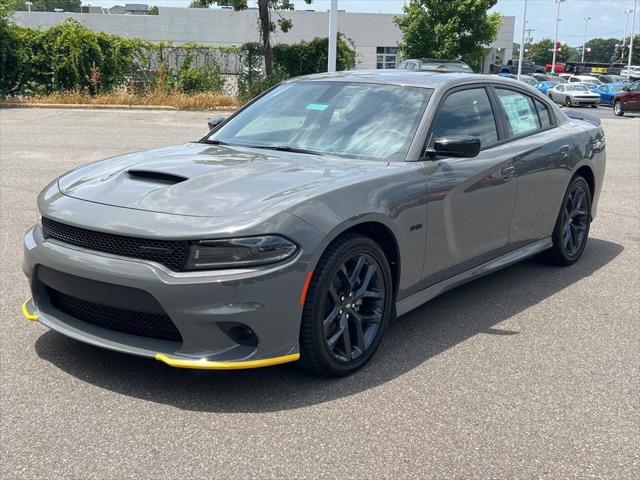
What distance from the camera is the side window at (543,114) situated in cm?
593

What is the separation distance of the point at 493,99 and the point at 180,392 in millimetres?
3126

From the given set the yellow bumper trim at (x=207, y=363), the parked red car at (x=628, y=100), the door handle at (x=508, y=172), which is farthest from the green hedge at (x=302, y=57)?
the yellow bumper trim at (x=207, y=363)

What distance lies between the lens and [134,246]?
134 inches

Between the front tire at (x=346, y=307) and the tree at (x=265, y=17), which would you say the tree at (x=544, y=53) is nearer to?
the tree at (x=265, y=17)

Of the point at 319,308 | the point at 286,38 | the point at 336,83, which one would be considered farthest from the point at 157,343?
the point at 286,38

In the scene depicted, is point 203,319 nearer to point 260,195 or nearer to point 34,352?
point 260,195

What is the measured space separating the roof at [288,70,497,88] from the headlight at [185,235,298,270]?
6.61ft

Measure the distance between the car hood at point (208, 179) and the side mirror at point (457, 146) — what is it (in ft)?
1.30

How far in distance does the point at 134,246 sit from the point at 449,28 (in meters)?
39.9

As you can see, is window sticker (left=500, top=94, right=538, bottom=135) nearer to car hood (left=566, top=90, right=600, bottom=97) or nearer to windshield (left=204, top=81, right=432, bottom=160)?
windshield (left=204, top=81, right=432, bottom=160)

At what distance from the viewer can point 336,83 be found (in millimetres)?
5051

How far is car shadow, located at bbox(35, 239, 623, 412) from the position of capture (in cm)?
360

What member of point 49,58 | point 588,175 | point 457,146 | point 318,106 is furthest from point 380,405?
point 49,58

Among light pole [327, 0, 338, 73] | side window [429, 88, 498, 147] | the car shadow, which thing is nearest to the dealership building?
light pole [327, 0, 338, 73]
